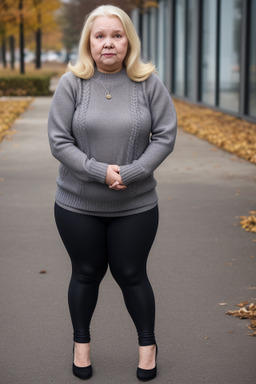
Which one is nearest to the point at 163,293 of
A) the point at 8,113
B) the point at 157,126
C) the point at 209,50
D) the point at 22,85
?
the point at 157,126

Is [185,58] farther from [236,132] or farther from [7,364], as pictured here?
[7,364]

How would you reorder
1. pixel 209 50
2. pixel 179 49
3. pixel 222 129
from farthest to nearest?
pixel 179 49, pixel 209 50, pixel 222 129

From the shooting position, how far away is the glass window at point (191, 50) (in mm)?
24219

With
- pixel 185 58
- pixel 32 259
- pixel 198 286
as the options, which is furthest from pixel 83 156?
pixel 185 58

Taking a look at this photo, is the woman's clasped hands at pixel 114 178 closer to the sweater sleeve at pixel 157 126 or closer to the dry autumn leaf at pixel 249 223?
the sweater sleeve at pixel 157 126

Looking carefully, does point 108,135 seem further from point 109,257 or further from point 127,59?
point 109,257

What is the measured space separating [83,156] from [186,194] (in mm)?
5403

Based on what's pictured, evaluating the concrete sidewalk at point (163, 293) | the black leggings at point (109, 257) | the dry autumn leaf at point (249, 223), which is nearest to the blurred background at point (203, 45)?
the concrete sidewalk at point (163, 293)

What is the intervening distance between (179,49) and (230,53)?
28.3ft

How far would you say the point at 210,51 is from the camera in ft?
73.9

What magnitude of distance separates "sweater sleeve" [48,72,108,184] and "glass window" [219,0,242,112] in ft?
51.9

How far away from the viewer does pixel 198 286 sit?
515 centimetres

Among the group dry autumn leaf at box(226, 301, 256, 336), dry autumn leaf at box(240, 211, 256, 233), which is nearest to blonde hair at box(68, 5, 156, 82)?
dry autumn leaf at box(226, 301, 256, 336)

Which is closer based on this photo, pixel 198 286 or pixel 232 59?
pixel 198 286
